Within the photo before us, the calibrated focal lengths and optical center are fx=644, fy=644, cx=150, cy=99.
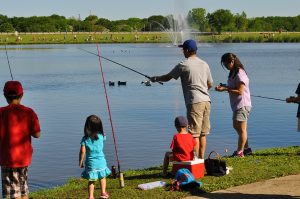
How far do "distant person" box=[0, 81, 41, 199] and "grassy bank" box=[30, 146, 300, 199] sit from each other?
1.47 m

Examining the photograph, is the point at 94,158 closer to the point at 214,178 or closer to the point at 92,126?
the point at 92,126

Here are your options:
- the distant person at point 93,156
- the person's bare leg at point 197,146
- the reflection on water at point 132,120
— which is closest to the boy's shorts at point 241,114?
the person's bare leg at point 197,146

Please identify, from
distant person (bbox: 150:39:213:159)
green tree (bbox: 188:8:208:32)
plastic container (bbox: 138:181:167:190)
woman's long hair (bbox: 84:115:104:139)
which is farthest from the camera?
green tree (bbox: 188:8:208:32)

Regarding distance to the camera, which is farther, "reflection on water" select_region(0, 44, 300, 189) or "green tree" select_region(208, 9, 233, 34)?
"green tree" select_region(208, 9, 233, 34)

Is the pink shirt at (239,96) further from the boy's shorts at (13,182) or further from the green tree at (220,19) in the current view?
the green tree at (220,19)

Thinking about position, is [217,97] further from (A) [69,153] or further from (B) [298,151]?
(B) [298,151]

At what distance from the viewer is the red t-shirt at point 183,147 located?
27.4ft

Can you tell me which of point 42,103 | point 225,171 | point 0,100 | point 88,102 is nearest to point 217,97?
point 88,102

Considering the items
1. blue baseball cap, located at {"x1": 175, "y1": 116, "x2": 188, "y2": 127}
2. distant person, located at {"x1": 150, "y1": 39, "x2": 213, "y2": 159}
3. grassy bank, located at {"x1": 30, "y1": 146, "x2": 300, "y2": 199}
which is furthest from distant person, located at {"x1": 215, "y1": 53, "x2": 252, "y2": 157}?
blue baseball cap, located at {"x1": 175, "y1": 116, "x2": 188, "y2": 127}

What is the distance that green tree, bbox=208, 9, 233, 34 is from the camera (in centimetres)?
17725

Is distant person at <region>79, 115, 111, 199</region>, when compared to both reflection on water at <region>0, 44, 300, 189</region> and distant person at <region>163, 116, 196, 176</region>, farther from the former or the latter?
reflection on water at <region>0, 44, 300, 189</region>

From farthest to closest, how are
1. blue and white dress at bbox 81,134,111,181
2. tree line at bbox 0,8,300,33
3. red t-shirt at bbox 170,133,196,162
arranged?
1. tree line at bbox 0,8,300,33
2. red t-shirt at bbox 170,133,196,162
3. blue and white dress at bbox 81,134,111,181

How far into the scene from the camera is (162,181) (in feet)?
27.3

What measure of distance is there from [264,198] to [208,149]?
700 centimetres
